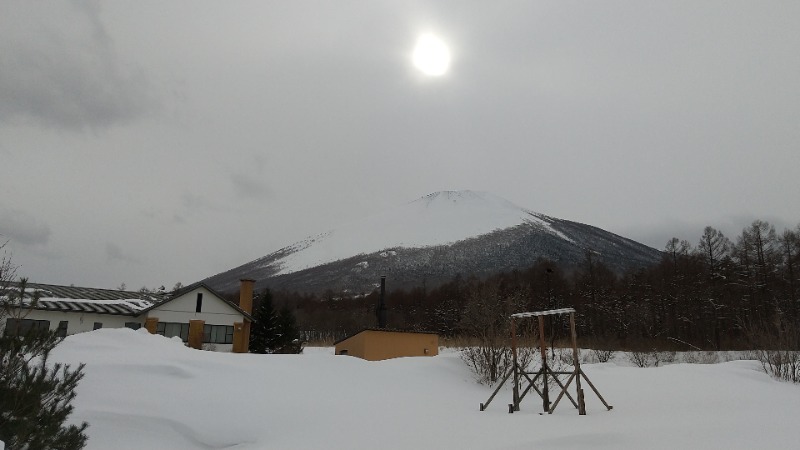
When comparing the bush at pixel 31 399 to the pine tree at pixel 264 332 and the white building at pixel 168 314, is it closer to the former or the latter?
the white building at pixel 168 314

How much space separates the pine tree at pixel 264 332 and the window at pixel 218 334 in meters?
4.53

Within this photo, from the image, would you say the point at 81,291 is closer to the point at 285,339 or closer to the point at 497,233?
the point at 285,339

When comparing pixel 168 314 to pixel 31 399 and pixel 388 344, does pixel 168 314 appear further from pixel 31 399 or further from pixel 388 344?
pixel 31 399

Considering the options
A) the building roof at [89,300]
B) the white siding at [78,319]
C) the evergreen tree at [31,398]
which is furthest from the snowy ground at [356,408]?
the building roof at [89,300]

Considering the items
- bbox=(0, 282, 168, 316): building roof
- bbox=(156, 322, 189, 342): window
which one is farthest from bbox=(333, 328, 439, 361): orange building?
bbox=(0, 282, 168, 316): building roof

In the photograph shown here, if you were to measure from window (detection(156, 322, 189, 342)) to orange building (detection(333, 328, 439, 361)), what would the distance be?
11160 mm

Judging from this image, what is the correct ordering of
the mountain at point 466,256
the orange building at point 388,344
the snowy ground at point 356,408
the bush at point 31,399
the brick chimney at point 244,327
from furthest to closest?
the mountain at point 466,256, the brick chimney at point 244,327, the orange building at point 388,344, the snowy ground at point 356,408, the bush at point 31,399

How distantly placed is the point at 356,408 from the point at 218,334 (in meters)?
23.3

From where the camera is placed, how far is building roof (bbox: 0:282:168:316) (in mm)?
32594

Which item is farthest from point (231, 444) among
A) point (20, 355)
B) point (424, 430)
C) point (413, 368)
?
point (413, 368)

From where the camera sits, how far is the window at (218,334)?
3531 cm

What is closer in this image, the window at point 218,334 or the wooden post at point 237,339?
the window at point 218,334

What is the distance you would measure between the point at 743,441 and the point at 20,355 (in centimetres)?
1262

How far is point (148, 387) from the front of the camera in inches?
528
